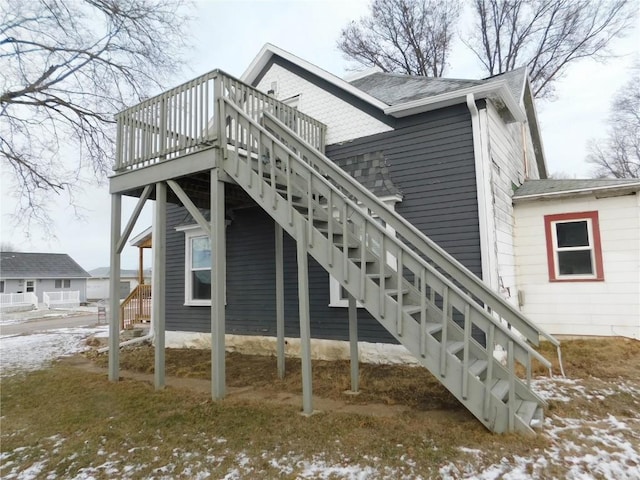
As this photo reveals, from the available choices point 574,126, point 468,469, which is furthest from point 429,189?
point 574,126

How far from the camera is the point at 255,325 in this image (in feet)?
24.6

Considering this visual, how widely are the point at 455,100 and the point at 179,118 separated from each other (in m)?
4.12

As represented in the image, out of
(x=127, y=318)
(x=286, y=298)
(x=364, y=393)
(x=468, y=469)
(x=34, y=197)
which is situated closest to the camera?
(x=468, y=469)

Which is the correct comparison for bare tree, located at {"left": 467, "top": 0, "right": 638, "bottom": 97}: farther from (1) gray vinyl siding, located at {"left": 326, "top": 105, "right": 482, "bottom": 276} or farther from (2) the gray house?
(1) gray vinyl siding, located at {"left": 326, "top": 105, "right": 482, "bottom": 276}

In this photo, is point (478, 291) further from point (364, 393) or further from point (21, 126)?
point (21, 126)

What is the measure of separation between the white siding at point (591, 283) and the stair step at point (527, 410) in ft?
11.9

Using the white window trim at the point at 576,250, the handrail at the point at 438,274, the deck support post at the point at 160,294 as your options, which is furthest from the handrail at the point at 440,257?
the white window trim at the point at 576,250

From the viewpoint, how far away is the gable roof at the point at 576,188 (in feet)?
19.8

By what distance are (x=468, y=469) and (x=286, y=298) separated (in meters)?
4.80

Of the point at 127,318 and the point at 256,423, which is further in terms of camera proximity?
the point at 127,318

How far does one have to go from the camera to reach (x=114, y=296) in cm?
575

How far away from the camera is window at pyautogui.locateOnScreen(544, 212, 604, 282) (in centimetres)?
633

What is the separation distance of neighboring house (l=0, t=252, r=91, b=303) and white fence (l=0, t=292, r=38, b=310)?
253 centimetres

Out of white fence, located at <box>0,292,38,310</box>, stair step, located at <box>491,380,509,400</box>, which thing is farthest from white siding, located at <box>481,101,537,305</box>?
white fence, located at <box>0,292,38,310</box>
